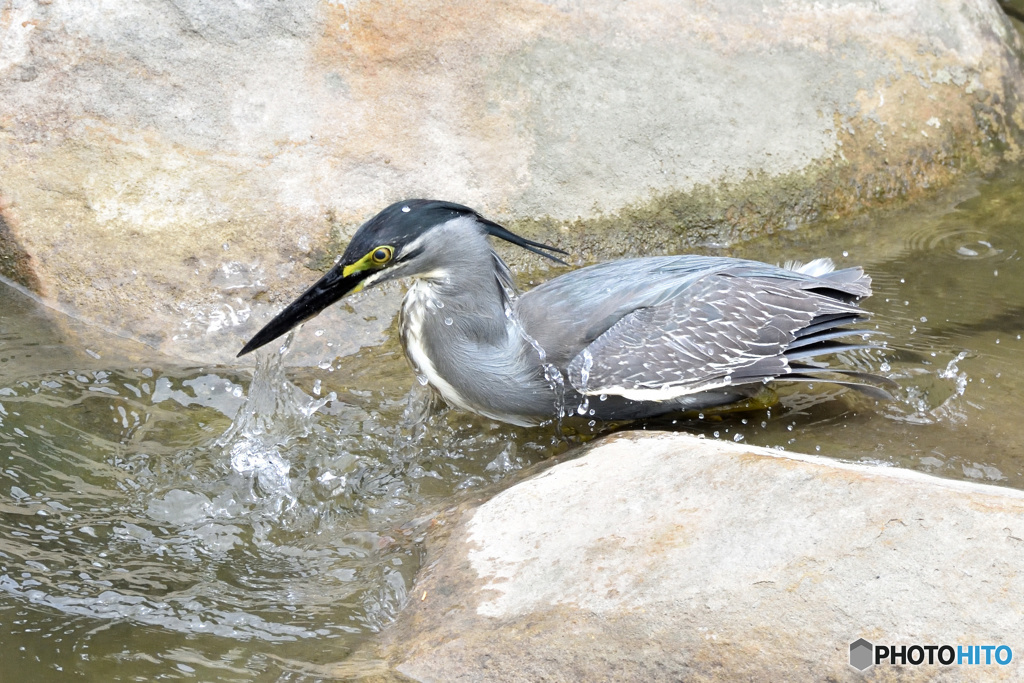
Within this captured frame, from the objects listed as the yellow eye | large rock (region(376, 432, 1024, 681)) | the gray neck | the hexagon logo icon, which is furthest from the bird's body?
the hexagon logo icon

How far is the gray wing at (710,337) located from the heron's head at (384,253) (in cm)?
77

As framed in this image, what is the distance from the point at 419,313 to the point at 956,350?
8.27ft

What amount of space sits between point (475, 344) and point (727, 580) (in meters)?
1.80

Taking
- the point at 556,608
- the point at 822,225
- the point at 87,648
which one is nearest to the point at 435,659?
the point at 556,608

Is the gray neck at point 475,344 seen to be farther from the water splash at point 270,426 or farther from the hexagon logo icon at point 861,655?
the hexagon logo icon at point 861,655

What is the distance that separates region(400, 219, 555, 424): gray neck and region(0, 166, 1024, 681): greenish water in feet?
0.73

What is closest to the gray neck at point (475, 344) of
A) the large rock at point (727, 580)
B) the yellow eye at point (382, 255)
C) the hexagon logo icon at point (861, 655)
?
the yellow eye at point (382, 255)

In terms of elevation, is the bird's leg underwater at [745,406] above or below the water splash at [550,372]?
below

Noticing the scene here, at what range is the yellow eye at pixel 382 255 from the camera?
364 cm

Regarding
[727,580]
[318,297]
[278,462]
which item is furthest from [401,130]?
[727,580]

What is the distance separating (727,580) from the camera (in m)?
2.58

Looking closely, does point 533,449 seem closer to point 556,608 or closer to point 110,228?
point 556,608

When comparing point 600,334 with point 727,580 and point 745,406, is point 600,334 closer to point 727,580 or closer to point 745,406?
point 745,406

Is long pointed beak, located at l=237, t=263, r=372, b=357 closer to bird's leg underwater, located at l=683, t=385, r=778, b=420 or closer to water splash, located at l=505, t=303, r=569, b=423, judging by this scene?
water splash, located at l=505, t=303, r=569, b=423
